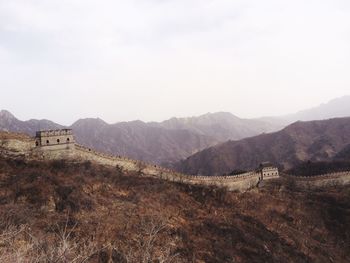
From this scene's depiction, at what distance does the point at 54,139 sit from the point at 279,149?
13810cm

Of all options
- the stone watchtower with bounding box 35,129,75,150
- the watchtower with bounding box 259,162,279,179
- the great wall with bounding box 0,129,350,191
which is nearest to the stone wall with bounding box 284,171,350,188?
the great wall with bounding box 0,129,350,191

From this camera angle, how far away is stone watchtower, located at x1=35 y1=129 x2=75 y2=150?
50.3 m

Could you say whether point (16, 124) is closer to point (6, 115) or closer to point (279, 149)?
point (6, 115)

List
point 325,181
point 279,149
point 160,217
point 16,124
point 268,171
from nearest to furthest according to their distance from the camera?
1. point 160,217
2. point 325,181
3. point 268,171
4. point 279,149
5. point 16,124

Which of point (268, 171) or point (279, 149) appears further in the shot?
point (279, 149)

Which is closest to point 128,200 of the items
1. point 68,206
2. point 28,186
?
point 68,206

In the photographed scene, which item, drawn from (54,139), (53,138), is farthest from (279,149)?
(53,138)

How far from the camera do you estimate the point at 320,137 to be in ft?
573

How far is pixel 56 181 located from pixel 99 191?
17.1 feet

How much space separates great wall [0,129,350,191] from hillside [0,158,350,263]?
235 cm

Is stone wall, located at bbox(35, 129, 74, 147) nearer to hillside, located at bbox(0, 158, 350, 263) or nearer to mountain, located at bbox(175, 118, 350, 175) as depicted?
hillside, located at bbox(0, 158, 350, 263)

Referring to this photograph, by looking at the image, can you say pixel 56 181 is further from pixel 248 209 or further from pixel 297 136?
pixel 297 136

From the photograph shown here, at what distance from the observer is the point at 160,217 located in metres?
43.3

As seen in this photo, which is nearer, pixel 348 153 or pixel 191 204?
pixel 191 204
